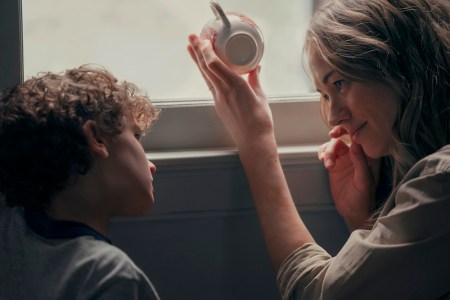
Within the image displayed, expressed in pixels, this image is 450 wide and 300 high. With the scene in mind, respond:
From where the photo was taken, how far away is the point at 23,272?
1.05m

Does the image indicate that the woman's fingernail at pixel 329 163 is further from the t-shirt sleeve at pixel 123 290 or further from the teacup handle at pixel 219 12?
the t-shirt sleeve at pixel 123 290

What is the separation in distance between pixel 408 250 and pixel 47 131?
0.57 metres

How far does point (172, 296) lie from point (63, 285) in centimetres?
41

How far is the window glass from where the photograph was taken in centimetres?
143

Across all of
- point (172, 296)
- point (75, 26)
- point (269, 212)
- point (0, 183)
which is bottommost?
point (172, 296)

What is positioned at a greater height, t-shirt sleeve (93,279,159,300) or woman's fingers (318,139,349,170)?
t-shirt sleeve (93,279,159,300)

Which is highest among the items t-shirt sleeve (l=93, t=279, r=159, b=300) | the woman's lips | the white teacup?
the white teacup

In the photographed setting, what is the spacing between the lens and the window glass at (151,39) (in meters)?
1.43

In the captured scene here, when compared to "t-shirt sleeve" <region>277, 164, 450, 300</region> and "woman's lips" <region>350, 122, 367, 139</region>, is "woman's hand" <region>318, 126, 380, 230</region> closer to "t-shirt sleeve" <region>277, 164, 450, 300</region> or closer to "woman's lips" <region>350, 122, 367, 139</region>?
"woman's lips" <region>350, 122, 367, 139</region>

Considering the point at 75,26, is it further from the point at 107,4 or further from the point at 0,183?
Answer: the point at 0,183

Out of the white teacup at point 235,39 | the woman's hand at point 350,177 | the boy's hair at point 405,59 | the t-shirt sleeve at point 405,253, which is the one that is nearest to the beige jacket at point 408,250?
the t-shirt sleeve at point 405,253

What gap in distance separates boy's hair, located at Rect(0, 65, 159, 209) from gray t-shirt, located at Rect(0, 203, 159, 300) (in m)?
0.08

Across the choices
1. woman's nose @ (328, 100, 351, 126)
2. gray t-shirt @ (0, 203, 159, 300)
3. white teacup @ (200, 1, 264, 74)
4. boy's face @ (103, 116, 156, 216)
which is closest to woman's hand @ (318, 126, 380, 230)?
woman's nose @ (328, 100, 351, 126)

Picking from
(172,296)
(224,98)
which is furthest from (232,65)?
(172,296)
